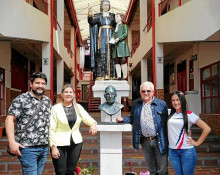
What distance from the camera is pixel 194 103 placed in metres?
8.58

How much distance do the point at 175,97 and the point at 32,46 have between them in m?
7.98

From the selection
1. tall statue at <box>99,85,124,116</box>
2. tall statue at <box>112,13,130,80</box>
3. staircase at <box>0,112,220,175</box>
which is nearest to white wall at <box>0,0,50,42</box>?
staircase at <box>0,112,220,175</box>

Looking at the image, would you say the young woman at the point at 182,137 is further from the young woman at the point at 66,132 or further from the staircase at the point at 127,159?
the staircase at the point at 127,159

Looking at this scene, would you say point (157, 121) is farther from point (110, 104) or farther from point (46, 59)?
point (46, 59)

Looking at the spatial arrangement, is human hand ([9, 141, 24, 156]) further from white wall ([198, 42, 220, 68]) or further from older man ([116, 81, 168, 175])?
white wall ([198, 42, 220, 68])

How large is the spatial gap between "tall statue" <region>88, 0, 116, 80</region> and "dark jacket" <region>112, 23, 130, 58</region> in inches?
7.1

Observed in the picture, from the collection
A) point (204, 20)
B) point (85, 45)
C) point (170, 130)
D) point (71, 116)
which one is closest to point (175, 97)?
point (170, 130)

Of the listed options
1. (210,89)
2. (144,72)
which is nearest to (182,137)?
(210,89)

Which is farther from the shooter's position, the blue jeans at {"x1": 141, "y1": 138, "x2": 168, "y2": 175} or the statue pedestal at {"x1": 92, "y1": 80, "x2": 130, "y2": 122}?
the statue pedestal at {"x1": 92, "y1": 80, "x2": 130, "y2": 122}

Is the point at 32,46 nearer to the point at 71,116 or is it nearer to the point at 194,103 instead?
the point at 194,103

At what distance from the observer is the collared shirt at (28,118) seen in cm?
261

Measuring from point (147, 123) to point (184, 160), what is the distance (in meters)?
0.54

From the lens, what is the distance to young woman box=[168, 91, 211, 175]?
2896 mm

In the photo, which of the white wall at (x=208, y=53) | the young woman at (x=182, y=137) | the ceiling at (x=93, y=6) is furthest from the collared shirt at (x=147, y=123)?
the ceiling at (x=93, y=6)
